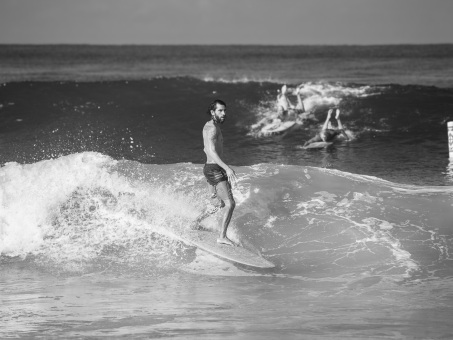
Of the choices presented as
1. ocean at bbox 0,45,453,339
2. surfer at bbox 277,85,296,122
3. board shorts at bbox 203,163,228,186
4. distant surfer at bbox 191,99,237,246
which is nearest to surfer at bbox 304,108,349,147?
ocean at bbox 0,45,453,339

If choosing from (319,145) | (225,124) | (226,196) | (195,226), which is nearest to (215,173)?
(226,196)

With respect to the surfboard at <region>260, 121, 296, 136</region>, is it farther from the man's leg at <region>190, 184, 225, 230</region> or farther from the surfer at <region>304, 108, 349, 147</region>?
the man's leg at <region>190, 184, 225, 230</region>

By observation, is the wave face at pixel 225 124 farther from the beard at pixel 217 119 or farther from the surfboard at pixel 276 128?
the beard at pixel 217 119

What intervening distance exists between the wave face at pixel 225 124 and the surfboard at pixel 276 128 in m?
0.23

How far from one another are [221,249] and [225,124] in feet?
45.0

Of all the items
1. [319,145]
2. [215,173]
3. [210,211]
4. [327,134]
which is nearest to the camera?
[215,173]

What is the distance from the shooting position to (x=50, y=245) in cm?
1073

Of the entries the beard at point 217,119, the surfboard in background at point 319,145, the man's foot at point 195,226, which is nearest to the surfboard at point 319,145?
the surfboard in background at point 319,145

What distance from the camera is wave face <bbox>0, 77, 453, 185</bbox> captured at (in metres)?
18.5

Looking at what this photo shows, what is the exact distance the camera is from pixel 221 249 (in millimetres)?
9484

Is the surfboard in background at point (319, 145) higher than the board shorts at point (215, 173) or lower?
higher

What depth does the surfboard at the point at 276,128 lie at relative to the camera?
21.2 metres

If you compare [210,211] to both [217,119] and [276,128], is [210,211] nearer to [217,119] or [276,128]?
[217,119]

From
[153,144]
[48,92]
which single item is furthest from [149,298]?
[48,92]
